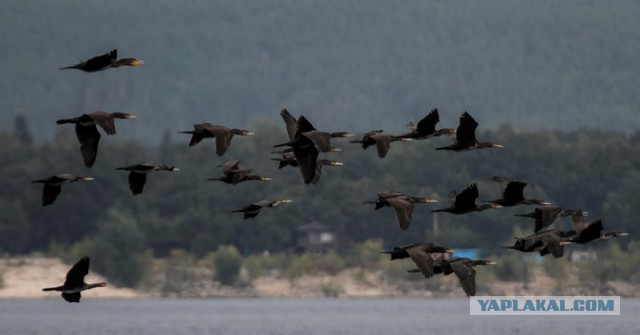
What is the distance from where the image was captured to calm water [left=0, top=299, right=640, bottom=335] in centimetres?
7694

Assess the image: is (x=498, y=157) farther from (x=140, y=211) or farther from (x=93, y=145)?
(x=93, y=145)

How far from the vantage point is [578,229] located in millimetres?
31078

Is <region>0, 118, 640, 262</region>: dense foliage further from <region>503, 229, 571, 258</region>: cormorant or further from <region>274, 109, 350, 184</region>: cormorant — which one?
<region>274, 109, 350, 184</region>: cormorant

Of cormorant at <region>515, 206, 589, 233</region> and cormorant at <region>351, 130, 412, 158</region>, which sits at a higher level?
cormorant at <region>351, 130, 412, 158</region>

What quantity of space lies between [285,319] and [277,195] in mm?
50997

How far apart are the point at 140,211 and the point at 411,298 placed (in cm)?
2726

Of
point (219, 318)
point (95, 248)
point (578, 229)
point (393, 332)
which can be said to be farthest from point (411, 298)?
point (578, 229)

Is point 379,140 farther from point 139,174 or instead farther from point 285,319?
point 285,319

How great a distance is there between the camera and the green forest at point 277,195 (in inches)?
5138

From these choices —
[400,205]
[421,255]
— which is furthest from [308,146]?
[421,255]

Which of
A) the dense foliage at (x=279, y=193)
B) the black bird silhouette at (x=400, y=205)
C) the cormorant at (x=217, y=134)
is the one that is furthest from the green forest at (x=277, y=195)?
the black bird silhouette at (x=400, y=205)

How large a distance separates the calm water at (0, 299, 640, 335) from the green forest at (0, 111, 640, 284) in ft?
36.5

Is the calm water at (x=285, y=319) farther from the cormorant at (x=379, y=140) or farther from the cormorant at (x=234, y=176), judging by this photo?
the cormorant at (x=379, y=140)

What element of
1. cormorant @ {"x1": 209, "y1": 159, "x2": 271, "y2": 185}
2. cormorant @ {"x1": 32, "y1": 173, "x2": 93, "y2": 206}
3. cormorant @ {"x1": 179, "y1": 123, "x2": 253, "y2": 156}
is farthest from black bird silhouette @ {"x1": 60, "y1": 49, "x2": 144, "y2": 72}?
cormorant @ {"x1": 209, "y1": 159, "x2": 271, "y2": 185}
